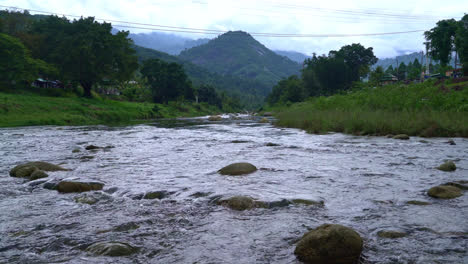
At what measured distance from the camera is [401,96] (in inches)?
846

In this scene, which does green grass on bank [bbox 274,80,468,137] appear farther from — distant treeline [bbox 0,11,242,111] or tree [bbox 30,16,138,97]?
distant treeline [bbox 0,11,242,111]

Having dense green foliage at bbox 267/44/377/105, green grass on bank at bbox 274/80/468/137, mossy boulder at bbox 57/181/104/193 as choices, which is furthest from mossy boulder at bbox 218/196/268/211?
dense green foliage at bbox 267/44/377/105

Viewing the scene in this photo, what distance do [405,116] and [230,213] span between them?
606 inches

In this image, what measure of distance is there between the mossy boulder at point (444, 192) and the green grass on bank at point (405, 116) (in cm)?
1096

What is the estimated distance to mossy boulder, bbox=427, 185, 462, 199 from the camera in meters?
5.92

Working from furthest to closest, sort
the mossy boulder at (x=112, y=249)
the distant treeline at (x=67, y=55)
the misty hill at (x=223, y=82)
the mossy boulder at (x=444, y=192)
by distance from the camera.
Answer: the misty hill at (x=223, y=82) < the distant treeline at (x=67, y=55) < the mossy boulder at (x=444, y=192) < the mossy boulder at (x=112, y=249)

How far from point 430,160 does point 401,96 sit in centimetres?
1311

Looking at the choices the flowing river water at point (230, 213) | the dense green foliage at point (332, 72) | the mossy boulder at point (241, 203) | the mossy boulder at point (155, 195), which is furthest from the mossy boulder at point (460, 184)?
the dense green foliage at point (332, 72)

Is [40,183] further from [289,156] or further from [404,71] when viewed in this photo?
[404,71]

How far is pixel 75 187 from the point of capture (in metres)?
6.93

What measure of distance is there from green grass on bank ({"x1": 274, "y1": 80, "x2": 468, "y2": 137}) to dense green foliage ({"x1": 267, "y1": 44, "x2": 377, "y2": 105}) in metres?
52.1

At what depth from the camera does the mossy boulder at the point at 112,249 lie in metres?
3.86

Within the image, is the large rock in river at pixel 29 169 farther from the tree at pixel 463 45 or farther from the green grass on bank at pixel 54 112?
the tree at pixel 463 45

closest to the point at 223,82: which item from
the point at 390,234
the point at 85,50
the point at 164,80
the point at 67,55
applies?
the point at 164,80
